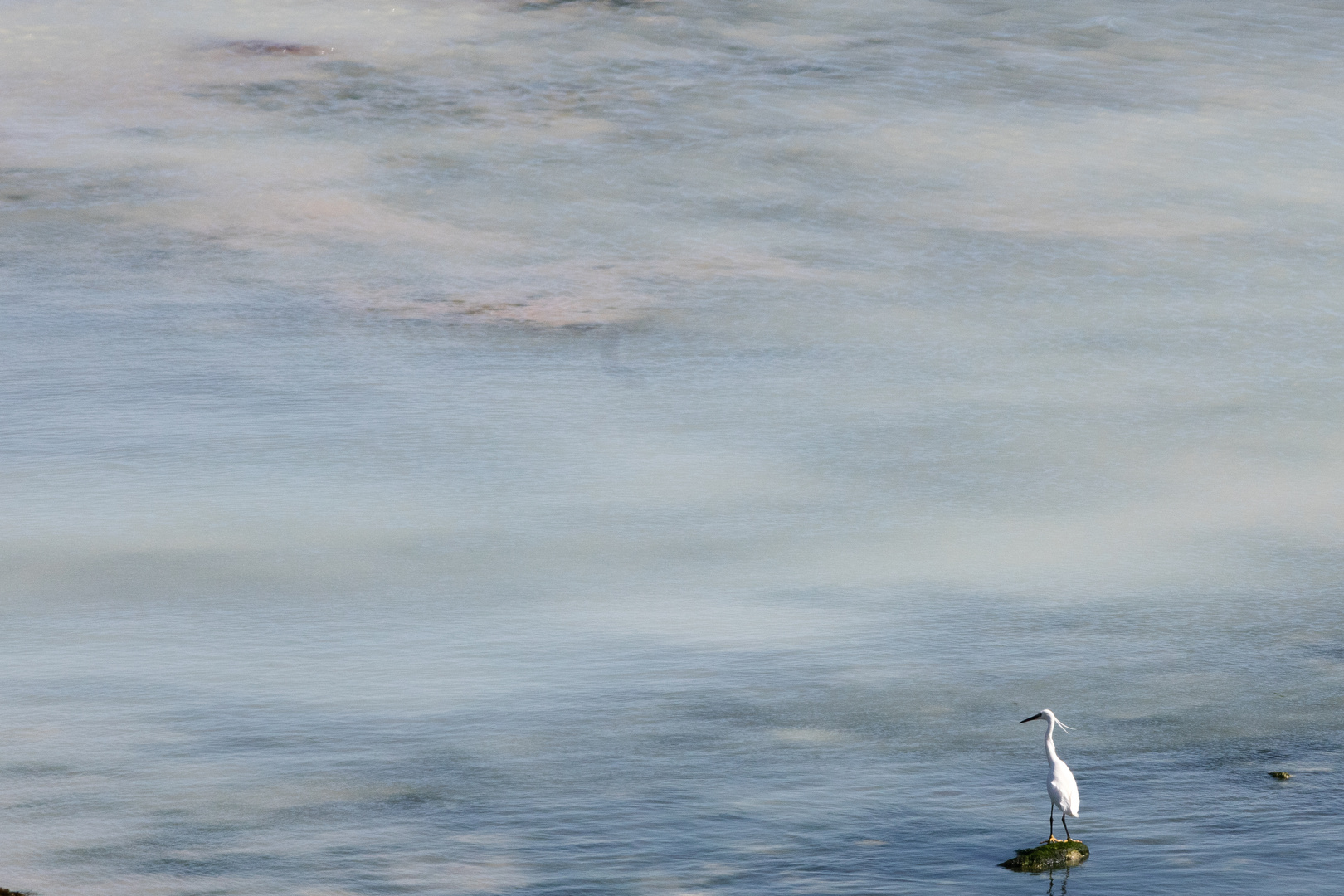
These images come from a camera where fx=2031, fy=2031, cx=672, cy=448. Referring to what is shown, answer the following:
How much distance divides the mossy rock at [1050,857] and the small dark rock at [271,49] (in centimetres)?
850

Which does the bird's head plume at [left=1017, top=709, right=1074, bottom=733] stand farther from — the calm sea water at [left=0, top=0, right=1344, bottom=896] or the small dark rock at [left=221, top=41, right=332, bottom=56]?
the small dark rock at [left=221, top=41, right=332, bottom=56]

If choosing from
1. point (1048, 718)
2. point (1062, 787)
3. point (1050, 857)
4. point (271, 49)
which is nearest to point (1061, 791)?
point (1062, 787)

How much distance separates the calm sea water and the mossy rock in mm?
45

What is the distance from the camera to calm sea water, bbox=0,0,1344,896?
5.59 metres

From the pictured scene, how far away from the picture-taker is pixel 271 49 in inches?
493

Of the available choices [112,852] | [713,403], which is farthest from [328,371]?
[112,852]

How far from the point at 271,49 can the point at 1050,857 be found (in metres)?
8.80

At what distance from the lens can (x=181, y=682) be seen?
247 inches

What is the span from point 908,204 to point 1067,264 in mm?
993

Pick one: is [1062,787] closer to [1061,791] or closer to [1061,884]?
[1061,791]

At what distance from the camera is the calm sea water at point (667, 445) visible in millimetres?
5590

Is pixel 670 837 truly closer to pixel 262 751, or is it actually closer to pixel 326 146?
pixel 262 751

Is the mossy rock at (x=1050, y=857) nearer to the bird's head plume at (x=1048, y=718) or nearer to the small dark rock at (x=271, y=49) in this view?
the bird's head plume at (x=1048, y=718)

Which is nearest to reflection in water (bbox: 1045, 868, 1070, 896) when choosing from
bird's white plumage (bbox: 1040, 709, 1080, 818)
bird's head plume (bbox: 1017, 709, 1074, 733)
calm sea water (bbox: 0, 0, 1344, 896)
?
calm sea water (bbox: 0, 0, 1344, 896)
